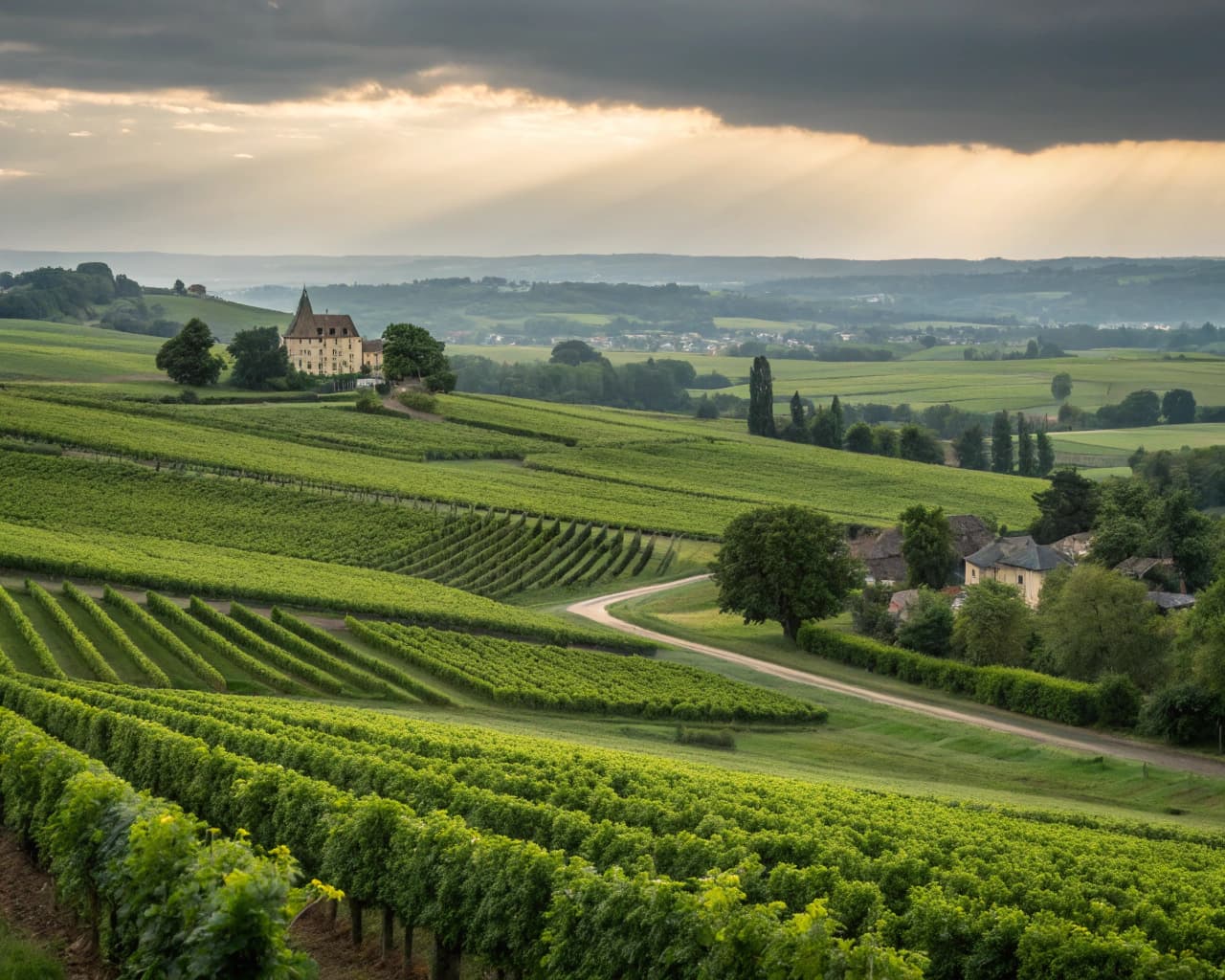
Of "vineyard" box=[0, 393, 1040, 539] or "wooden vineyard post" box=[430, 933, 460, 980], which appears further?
"vineyard" box=[0, 393, 1040, 539]

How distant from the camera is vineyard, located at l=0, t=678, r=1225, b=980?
1788cm

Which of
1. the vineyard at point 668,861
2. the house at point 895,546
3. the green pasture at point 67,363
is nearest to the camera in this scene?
the vineyard at point 668,861

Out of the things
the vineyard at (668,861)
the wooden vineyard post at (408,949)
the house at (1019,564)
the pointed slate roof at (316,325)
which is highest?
the pointed slate roof at (316,325)

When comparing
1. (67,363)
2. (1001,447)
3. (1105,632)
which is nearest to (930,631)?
(1105,632)

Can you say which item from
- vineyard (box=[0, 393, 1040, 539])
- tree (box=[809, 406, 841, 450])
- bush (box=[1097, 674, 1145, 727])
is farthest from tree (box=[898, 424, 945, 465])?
bush (box=[1097, 674, 1145, 727])

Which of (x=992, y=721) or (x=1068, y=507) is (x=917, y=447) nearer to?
(x=1068, y=507)

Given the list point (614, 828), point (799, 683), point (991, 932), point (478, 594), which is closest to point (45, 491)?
point (478, 594)

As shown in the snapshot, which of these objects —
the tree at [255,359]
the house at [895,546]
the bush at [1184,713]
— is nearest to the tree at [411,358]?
the tree at [255,359]

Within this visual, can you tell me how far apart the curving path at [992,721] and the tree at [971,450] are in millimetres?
94676

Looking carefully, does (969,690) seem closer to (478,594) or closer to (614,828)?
(478,594)

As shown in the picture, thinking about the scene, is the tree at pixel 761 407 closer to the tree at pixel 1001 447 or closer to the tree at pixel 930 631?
the tree at pixel 1001 447

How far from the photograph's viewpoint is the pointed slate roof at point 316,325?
17275cm

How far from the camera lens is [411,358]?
15675cm

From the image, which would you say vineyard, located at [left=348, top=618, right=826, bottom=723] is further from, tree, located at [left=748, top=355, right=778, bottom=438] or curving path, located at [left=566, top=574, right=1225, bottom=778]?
tree, located at [left=748, top=355, right=778, bottom=438]
